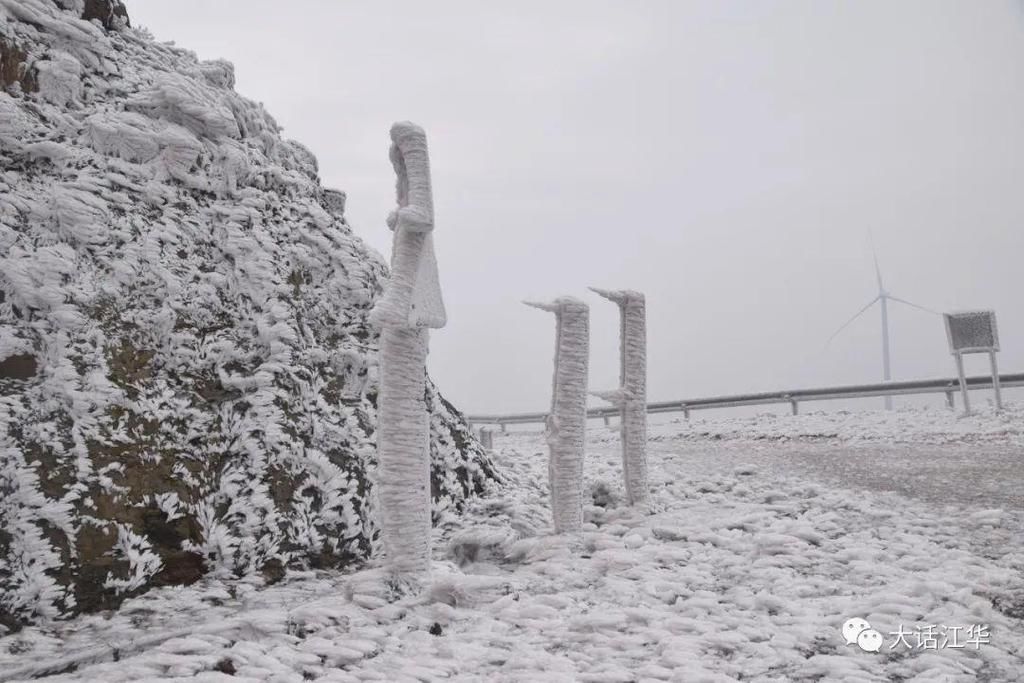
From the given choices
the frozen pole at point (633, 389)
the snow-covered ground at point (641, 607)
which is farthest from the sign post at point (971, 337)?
the frozen pole at point (633, 389)

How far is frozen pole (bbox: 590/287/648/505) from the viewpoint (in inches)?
271

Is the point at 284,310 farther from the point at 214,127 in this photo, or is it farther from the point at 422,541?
the point at 422,541

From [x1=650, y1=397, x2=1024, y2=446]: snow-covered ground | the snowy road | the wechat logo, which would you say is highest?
[x1=650, y1=397, x2=1024, y2=446]: snow-covered ground

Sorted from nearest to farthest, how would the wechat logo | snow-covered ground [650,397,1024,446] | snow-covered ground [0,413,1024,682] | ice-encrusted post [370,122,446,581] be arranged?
1. snow-covered ground [0,413,1024,682]
2. the wechat logo
3. ice-encrusted post [370,122,446,581]
4. snow-covered ground [650,397,1024,446]

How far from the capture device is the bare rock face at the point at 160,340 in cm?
469

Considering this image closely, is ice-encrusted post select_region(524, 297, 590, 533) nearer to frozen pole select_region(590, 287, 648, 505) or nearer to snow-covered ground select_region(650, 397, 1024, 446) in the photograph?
frozen pole select_region(590, 287, 648, 505)

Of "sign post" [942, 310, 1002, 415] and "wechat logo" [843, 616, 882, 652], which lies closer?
"wechat logo" [843, 616, 882, 652]

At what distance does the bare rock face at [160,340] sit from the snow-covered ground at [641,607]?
46 centimetres

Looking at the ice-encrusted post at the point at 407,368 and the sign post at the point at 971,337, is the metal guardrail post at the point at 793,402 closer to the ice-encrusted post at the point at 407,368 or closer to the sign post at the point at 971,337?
the sign post at the point at 971,337

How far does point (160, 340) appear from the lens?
18.8ft

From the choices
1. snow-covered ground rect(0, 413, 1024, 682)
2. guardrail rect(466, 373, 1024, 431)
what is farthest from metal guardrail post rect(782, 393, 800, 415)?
snow-covered ground rect(0, 413, 1024, 682)

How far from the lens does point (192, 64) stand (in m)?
8.00

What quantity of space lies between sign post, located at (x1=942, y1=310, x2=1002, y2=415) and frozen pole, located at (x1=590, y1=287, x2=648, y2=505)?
8.25 m

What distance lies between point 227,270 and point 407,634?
4236 mm
